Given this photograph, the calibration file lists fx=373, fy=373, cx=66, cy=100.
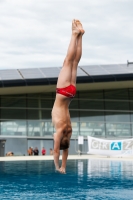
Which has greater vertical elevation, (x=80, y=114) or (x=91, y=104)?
(x=91, y=104)

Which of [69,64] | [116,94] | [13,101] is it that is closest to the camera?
[69,64]

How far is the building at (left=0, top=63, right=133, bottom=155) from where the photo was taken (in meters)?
35.8

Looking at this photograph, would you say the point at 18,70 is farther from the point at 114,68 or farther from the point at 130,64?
the point at 130,64

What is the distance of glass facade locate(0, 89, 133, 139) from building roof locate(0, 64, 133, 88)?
415 cm

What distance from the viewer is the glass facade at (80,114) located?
36.3 meters

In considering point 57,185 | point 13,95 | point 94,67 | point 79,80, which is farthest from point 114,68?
point 57,185


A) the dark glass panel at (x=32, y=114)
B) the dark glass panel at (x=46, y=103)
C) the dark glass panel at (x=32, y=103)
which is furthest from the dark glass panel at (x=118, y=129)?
the dark glass panel at (x=32, y=103)

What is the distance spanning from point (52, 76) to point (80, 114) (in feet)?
23.5

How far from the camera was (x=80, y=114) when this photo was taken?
122 ft

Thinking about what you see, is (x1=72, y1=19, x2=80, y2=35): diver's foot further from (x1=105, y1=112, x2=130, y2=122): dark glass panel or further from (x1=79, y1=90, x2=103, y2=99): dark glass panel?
(x1=79, y1=90, x2=103, y2=99): dark glass panel

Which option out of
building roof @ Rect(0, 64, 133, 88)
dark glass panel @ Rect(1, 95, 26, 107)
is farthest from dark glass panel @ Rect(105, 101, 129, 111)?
dark glass panel @ Rect(1, 95, 26, 107)

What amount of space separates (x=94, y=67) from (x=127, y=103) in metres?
5.69

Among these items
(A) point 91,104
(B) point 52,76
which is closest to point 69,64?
(B) point 52,76

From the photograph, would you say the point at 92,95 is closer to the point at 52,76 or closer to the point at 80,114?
the point at 80,114
